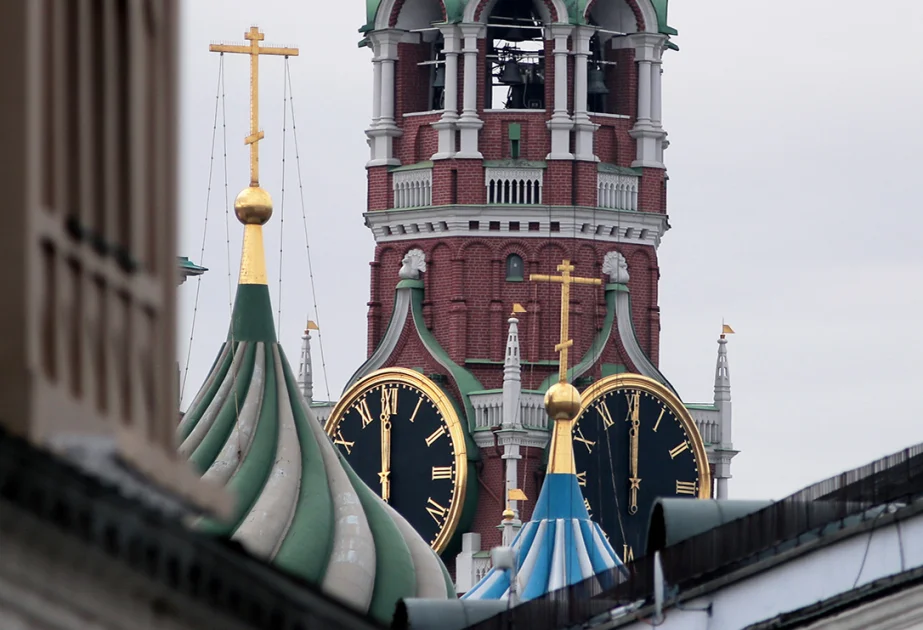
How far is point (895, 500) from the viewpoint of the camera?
64.2ft

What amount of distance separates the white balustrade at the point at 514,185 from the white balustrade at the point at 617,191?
1482 mm

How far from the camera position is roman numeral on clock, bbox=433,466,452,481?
7438 centimetres

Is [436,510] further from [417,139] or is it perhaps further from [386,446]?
[417,139]

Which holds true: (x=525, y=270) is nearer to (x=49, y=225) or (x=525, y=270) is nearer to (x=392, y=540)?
(x=392, y=540)

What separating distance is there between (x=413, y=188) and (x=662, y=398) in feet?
24.6

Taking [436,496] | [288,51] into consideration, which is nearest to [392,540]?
[288,51]

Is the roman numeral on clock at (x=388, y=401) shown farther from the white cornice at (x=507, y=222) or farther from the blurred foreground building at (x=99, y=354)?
the blurred foreground building at (x=99, y=354)

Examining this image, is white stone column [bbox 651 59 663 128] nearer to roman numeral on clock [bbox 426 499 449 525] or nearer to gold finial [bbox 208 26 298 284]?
roman numeral on clock [bbox 426 499 449 525]

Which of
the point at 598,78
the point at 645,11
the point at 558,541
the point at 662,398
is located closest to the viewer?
the point at 558,541

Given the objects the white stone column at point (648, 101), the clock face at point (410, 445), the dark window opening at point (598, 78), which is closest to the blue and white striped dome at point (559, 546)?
the clock face at point (410, 445)

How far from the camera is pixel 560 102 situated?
75000 millimetres

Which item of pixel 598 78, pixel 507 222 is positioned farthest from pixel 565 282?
pixel 598 78

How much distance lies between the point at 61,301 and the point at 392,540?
114ft

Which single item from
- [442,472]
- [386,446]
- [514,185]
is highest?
[514,185]
